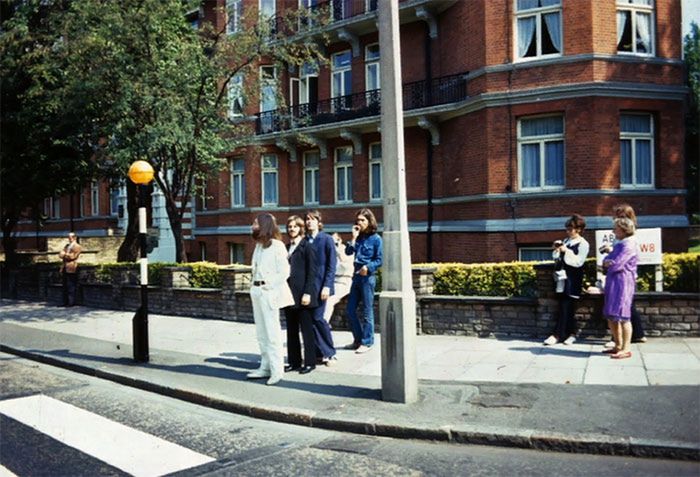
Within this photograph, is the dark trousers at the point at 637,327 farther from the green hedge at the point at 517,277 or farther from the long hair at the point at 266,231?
the long hair at the point at 266,231

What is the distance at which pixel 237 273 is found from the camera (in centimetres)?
1416

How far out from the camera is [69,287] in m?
18.5

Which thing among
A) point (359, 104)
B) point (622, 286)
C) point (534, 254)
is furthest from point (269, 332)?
point (359, 104)

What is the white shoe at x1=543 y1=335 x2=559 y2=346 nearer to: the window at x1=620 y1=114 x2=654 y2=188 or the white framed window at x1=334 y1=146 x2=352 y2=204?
the window at x1=620 y1=114 x2=654 y2=188

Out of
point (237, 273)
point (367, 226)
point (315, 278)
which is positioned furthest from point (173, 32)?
point (315, 278)

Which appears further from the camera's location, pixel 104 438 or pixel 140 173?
pixel 140 173

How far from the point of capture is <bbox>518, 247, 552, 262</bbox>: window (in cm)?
1747

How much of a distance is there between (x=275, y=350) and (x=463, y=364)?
2.65 metres

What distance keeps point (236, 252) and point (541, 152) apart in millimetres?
14529

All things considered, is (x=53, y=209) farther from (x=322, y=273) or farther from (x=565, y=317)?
(x=565, y=317)

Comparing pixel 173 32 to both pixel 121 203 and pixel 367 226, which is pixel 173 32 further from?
pixel 121 203

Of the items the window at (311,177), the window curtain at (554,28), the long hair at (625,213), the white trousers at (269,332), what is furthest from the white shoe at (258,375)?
the window at (311,177)

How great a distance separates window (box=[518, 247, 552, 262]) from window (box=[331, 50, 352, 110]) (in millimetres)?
9355

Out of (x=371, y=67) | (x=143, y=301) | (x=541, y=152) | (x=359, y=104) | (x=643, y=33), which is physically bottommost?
(x=143, y=301)
